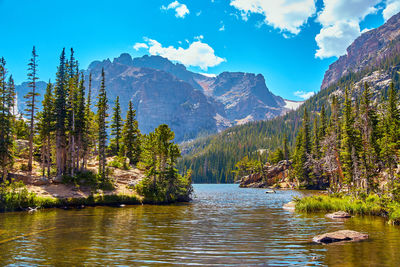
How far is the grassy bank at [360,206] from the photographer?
21.2 m

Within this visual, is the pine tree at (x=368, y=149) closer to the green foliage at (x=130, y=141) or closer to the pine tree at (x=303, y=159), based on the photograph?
the pine tree at (x=303, y=159)

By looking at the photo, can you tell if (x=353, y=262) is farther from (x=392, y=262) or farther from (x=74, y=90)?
(x=74, y=90)

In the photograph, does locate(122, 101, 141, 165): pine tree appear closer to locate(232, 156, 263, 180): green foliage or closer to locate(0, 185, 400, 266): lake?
locate(0, 185, 400, 266): lake

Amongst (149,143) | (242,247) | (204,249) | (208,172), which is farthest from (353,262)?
(208,172)

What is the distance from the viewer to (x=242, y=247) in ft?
48.3

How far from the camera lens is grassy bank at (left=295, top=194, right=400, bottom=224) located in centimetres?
2124

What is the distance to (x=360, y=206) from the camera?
1038 inches

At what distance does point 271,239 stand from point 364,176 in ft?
77.3

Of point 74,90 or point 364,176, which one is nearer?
point 364,176

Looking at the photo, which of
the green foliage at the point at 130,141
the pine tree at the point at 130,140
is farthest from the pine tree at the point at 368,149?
the pine tree at the point at 130,140

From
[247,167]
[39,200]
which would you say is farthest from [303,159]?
[39,200]

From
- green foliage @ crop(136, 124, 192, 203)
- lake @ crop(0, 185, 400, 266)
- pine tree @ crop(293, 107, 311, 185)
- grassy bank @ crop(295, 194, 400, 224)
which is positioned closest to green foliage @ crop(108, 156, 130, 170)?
green foliage @ crop(136, 124, 192, 203)

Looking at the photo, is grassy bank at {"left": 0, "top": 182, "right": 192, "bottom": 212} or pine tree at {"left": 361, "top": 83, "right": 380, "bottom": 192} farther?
pine tree at {"left": 361, "top": 83, "right": 380, "bottom": 192}

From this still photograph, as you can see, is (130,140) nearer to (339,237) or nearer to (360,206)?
(360,206)
